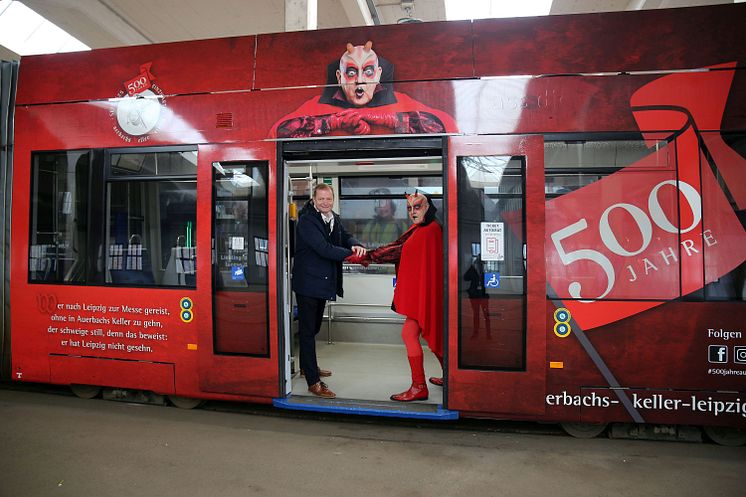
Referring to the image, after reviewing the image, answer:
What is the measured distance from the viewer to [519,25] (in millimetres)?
3762

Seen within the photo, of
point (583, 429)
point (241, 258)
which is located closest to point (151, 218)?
point (241, 258)

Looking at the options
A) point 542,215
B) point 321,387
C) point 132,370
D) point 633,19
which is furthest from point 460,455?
point 633,19

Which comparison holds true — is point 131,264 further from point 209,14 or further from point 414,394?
point 209,14

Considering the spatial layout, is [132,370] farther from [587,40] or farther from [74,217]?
[587,40]

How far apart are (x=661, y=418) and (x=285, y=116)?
3743mm

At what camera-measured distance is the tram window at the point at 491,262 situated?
12.1 ft

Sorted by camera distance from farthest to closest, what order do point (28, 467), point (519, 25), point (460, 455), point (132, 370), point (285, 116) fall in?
1. point (132, 370)
2. point (285, 116)
3. point (519, 25)
4. point (460, 455)
5. point (28, 467)

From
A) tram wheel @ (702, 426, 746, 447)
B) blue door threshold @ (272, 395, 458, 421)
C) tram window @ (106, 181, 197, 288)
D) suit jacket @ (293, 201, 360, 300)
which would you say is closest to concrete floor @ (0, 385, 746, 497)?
tram wheel @ (702, 426, 746, 447)

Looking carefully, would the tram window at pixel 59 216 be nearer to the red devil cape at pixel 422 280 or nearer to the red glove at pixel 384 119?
the red glove at pixel 384 119

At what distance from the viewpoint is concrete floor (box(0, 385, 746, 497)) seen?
3027mm

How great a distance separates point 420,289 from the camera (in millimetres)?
4074

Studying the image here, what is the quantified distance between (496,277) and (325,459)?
Result: 6.06ft

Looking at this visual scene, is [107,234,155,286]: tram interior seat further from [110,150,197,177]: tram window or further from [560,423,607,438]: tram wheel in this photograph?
[560,423,607,438]: tram wheel

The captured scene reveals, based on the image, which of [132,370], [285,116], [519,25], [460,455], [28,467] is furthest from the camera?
[132,370]
